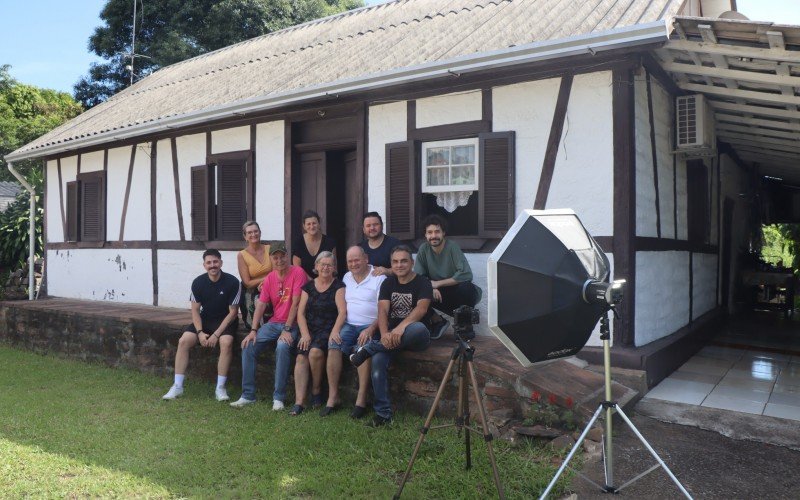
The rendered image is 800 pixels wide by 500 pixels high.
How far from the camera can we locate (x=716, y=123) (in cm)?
732

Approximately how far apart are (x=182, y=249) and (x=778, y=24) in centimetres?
710

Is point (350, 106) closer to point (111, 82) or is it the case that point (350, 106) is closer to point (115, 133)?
point (115, 133)

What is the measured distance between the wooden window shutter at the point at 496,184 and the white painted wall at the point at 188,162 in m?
4.22

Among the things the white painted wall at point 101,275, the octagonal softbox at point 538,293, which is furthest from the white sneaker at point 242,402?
the white painted wall at point 101,275

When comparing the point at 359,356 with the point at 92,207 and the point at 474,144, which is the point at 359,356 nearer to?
the point at 474,144

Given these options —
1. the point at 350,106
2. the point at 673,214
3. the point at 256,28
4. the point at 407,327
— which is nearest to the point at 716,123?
the point at 673,214

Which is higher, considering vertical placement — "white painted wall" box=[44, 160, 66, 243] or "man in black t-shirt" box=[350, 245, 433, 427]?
"white painted wall" box=[44, 160, 66, 243]

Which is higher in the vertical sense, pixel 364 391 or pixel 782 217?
pixel 782 217

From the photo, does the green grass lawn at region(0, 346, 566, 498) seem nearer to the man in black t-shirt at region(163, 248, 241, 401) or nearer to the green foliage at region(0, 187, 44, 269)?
the man in black t-shirt at region(163, 248, 241, 401)

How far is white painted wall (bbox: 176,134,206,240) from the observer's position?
327 inches

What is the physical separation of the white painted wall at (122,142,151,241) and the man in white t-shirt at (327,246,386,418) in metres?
4.96

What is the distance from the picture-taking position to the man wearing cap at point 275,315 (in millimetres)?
5387

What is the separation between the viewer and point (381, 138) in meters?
6.48

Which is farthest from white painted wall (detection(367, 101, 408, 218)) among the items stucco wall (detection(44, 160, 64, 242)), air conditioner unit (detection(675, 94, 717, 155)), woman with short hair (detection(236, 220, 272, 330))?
stucco wall (detection(44, 160, 64, 242))
